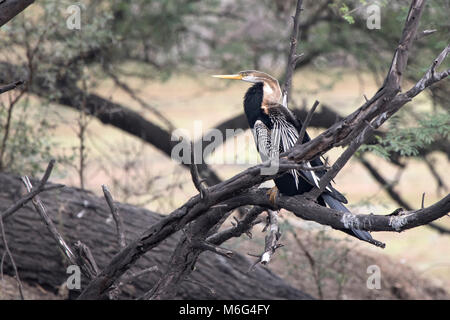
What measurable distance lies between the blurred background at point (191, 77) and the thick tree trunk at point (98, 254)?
1.38 feet

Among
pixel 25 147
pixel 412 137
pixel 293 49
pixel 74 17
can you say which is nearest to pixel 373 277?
pixel 412 137

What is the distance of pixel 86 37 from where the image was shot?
4910 millimetres

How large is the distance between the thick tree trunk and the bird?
1.23 m

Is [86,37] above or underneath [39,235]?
above

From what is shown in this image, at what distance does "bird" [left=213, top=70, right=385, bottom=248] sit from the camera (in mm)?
2594

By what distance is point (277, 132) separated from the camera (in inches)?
110

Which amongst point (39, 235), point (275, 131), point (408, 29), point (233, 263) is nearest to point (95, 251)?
point (39, 235)

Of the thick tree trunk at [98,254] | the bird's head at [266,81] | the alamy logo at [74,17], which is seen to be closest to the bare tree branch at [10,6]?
the bird's head at [266,81]

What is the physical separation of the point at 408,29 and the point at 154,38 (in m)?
4.29

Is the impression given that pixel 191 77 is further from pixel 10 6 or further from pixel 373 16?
pixel 10 6

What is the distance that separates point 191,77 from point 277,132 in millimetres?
3841

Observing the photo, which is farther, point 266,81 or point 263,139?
point 266,81

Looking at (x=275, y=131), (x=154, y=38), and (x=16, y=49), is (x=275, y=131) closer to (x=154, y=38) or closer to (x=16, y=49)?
(x=16, y=49)

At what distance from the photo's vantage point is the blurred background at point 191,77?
448 centimetres
